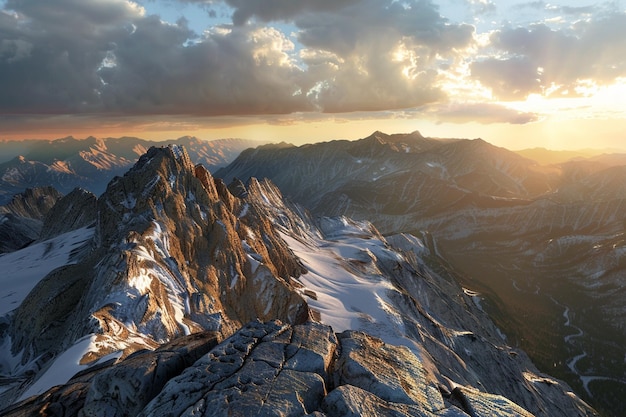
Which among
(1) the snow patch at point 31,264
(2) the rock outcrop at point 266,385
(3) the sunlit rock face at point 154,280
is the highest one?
(2) the rock outcrop at point 266,385

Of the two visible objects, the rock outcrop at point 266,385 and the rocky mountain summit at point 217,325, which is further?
the rocky mountain summit at point 217,325

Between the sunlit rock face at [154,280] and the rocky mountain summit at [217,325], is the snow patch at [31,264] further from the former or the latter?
the sunlit rock face at [154,280]

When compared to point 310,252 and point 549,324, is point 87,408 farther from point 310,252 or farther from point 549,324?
point 549,324

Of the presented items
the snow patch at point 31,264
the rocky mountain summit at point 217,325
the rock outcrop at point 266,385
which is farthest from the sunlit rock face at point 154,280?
the rock outcrop at point 266,385

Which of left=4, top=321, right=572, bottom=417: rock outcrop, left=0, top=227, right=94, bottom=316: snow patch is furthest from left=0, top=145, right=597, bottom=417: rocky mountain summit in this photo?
left=0, top=227, right=94, bottom=316: snow patch

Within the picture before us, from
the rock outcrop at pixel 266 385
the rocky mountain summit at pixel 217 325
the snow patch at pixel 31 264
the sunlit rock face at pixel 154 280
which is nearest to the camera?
the rock outcrop at pixel 266 385

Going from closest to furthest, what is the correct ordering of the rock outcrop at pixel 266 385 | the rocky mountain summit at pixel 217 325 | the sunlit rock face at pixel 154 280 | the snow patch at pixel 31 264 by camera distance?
the rock outcrop at pixel 266 385, the rocky mountain summit at pixel 217 325, the sunlit rock face at pixel 154 280, the snow patch at pixel 31 264

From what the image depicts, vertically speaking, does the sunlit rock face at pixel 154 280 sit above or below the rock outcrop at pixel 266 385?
below

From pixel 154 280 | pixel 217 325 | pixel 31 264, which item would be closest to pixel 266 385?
pixel 217 325

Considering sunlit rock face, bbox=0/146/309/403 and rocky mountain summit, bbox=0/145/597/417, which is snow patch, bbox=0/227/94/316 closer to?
rocky mountain summit, bbox=0/145/597/417
